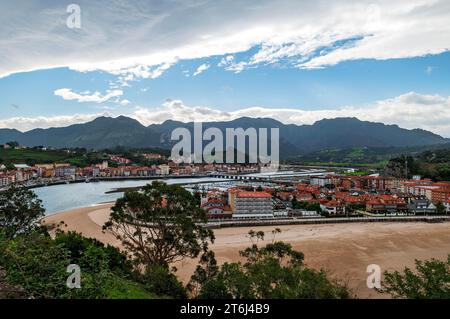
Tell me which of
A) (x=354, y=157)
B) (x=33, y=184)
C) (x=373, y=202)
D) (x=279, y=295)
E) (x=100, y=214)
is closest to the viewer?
(x=279, y=295)

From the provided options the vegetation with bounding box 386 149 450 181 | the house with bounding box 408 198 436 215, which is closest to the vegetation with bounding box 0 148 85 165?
the vegetation with bounding box 386 149 450 181

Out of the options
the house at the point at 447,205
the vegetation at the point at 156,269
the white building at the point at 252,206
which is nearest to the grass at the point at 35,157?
the white building at the point at 252,206

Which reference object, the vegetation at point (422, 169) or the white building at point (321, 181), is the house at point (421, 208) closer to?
the white building at point (321, 181)

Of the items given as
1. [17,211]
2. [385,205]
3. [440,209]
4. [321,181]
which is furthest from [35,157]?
[440,209]

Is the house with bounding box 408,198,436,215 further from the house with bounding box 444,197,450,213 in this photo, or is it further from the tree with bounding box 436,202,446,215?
the house with bounding box 444,197,450,213

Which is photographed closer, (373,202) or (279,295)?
(279,295)
